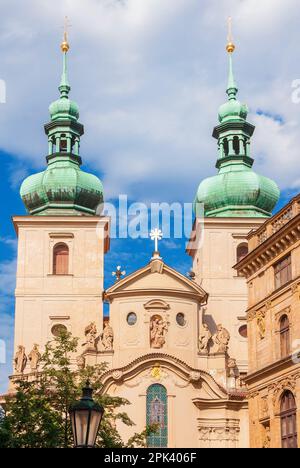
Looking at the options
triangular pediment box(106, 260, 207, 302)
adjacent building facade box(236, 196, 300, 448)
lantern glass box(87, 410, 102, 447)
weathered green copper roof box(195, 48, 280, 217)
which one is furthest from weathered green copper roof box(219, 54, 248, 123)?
lantern glass box(87, 410, 102, 447)

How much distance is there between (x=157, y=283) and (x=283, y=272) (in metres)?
21.9

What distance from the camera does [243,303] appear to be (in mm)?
59500

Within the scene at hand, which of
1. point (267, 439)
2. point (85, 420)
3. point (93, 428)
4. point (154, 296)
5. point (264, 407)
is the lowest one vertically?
point (93, 428)

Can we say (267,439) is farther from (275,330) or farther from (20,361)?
(20,361)

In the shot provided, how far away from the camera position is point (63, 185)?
60875mm

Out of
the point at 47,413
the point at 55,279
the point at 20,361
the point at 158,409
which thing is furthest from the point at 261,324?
the point at 55,279

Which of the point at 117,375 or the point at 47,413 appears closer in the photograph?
the point at 47,413

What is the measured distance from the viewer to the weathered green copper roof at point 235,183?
62.2m

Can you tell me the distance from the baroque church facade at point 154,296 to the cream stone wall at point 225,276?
64 mm

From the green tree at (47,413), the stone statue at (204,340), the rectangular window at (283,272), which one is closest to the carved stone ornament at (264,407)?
the rectangular window at (283,272)

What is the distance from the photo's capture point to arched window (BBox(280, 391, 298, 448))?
3201cm

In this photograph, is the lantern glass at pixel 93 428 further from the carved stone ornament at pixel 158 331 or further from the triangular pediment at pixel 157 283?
the triangular pediment at pixel 157 283

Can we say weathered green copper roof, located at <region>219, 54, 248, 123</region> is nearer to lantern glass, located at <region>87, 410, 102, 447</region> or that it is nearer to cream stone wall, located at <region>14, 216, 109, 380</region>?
cream stone wall, located at <region>14, 216, 109, 380</region>
